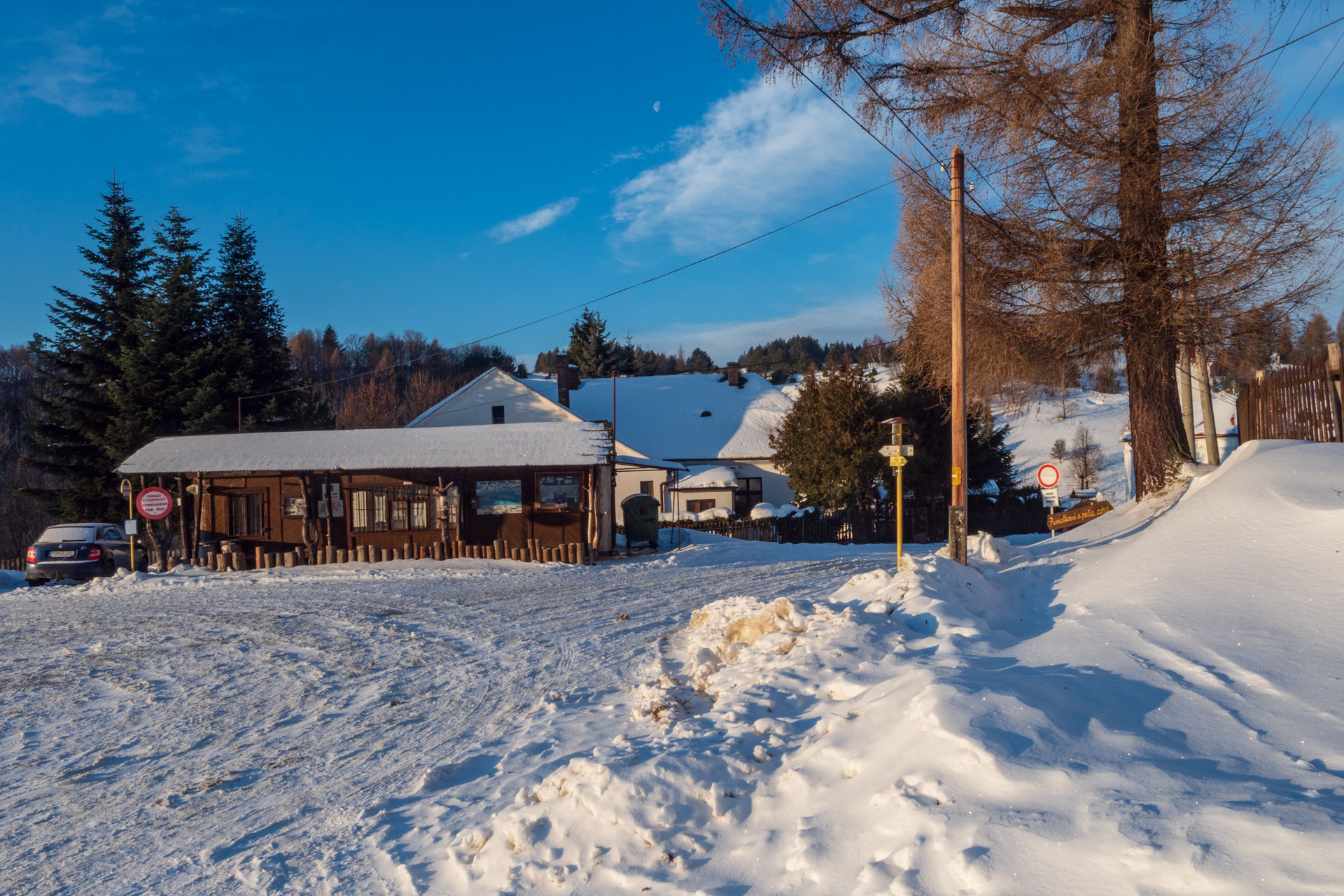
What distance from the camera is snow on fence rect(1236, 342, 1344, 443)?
12961 millimetres

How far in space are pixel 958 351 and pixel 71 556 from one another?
20.9 metres

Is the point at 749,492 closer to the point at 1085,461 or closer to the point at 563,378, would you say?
the point at 563,378

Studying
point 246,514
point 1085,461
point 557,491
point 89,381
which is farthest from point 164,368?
point 1085,461

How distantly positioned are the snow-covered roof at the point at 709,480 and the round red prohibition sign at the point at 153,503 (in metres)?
21.8

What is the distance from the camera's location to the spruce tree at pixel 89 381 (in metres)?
33.8

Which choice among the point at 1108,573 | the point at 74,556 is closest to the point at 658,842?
the point at 1108,573

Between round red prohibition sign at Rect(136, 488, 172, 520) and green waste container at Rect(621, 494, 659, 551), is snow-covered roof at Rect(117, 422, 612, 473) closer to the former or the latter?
round red prohibition sign at Rect(136, 488, 172, 520)

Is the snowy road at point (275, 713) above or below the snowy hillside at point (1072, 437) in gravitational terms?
below

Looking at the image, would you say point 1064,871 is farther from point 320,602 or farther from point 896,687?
point 320,602

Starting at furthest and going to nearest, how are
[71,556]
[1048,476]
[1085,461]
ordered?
[1085,461]
[1048,476]
[71,556]

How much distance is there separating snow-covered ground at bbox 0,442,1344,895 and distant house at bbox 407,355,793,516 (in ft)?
→ 86.3

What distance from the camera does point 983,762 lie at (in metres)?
4.19

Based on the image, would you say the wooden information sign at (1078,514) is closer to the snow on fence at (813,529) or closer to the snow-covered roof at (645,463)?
the snow on fence at (813,529)

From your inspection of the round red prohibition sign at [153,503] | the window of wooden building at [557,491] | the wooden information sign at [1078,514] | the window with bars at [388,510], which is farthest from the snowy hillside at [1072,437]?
the round red prohibition sign at [153,503]
